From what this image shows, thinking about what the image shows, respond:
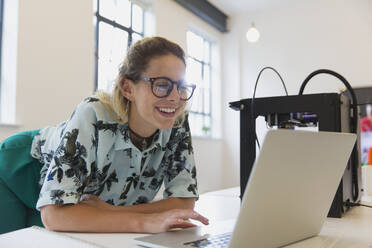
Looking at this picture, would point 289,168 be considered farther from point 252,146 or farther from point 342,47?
point 342,47

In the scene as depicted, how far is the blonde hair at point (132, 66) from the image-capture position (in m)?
1.06

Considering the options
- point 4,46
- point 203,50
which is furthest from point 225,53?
point 4,46

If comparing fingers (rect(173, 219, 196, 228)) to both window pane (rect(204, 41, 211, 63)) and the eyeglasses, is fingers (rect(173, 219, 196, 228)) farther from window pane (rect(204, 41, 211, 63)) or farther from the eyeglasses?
window pane (rect(204, 41, 211, 63))

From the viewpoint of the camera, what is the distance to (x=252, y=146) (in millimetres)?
1087

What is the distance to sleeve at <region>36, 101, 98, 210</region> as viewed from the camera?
86 centimetres

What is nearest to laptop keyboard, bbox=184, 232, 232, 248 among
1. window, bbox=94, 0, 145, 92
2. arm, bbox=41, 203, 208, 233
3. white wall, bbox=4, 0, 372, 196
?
arm, bbox=41, 203, 208, 233

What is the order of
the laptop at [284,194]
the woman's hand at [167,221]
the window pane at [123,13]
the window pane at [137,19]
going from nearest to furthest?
1. the laptop at [284,194]
2. the woman's hand at [167,221]
3. the window pane at [123,13]
4. the window pane at [137,19]

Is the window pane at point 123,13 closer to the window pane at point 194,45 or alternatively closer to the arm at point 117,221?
the window pane at point 194,45

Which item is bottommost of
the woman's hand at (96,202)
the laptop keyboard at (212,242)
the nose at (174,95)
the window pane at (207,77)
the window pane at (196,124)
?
the laptop keyboard at (212,242)

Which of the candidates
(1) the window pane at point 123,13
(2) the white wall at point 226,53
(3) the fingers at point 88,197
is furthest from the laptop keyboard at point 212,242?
(1) the window pane at point 123,13

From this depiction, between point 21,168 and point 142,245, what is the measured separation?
0.71m

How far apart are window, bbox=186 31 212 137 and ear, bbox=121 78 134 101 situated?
177 inches

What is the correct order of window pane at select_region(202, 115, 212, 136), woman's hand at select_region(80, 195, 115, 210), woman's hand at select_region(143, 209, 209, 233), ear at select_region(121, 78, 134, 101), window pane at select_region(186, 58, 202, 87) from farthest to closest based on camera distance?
window pane at select_region(202, 115, 212, 136) < window pane at select_region(186, 58, 202, 87) < ear at select_region(121, 78, 134, 101) < woman's hand at select_region(80, 195, 115, 210) < woman's hand at select_region(143, 209, 209, 233)

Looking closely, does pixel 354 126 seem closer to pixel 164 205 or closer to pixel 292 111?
pixel 292 111
